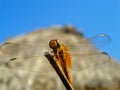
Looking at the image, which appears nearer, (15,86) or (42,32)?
(15,86)

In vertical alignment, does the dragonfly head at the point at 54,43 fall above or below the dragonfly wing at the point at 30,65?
below

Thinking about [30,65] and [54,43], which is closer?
[54,43]

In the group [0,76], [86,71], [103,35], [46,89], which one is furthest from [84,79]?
[103,35]

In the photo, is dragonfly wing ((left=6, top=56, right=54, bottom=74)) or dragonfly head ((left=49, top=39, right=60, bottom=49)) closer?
dragonfly head ((left=49, top=39, right=60, bottom=49))

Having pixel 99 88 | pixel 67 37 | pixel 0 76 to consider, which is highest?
pixel 67 37

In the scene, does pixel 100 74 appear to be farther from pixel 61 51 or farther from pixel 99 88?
pixel 61 51

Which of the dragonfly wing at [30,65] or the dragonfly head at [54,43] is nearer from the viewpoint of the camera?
the dragonfly head at [54,43]

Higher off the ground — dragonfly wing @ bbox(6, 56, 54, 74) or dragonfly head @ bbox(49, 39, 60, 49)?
dragonfly wing @ bbox(6, 56, 54, 74)

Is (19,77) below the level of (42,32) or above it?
below

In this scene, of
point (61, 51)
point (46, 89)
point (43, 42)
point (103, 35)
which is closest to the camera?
point (61, 51)

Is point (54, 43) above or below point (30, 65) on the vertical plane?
below

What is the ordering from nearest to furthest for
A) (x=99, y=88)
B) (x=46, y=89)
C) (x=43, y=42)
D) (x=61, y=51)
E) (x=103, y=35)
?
(x=61, y=51)
(x=103, y=35)
(x=46, y=89)
(x=99, y=88)
(x=43, y=42)
